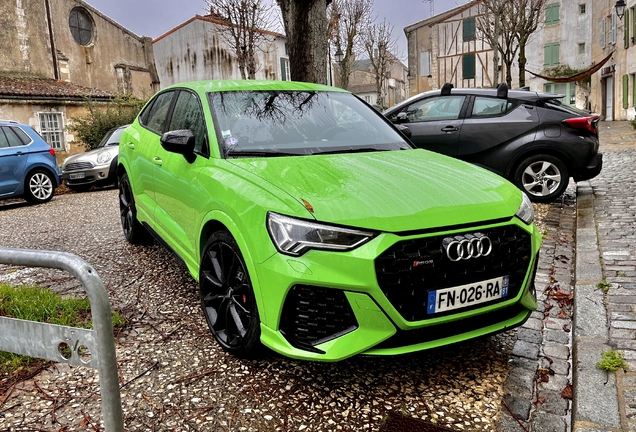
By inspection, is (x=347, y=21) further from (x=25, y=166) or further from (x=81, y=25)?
(x=25, y=166)

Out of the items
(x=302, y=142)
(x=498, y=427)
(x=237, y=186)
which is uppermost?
(x=302, y=142)

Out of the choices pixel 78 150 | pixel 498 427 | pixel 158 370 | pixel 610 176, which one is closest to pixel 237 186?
pixel 158 370

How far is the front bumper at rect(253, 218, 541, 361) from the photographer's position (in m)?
2.41

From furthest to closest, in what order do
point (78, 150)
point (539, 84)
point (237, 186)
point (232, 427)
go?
point (539, 84) → point (78, 150) → point (237, 186) → point (232, 427)

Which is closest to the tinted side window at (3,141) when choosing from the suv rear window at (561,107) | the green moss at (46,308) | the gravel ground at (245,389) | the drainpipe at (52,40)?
the green moss at (46,308)

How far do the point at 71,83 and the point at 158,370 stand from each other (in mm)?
26709

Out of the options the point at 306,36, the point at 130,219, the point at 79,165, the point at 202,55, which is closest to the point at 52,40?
the point at 202,55

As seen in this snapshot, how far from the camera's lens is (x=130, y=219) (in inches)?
226

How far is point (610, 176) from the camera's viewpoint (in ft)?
29.9

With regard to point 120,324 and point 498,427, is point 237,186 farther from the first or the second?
point 498,427

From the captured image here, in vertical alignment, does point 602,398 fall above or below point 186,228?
below

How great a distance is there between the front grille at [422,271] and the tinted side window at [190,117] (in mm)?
1738

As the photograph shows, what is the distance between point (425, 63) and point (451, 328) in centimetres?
3854

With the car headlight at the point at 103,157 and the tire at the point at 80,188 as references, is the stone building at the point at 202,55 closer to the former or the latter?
the tire at the point at 80,188
